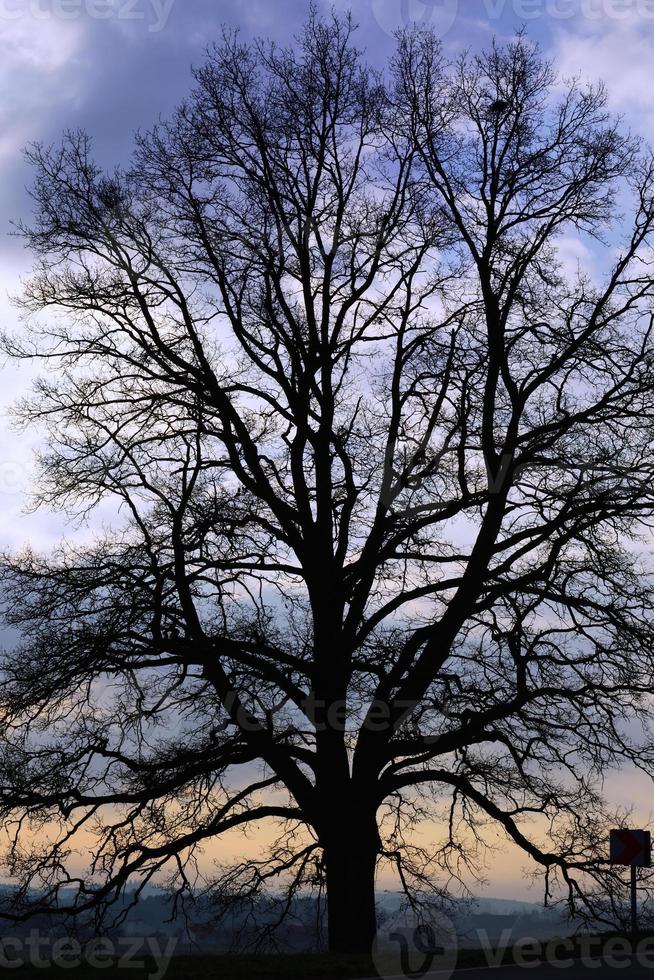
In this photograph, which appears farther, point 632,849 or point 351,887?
point 351,887

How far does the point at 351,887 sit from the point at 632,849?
3.92 m

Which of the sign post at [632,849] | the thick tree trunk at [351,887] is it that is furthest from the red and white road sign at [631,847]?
the thick tree trunk at [351,887]

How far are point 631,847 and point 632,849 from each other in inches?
1.4

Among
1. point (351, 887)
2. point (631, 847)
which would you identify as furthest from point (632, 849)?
point (351, 887)

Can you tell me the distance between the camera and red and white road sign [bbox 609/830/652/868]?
15922 millimetres

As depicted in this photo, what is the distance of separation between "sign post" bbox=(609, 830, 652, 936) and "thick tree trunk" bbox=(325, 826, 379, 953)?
11.2 feet

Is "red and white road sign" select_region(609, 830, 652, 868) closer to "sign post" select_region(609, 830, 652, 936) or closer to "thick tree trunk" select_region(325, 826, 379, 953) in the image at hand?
"sign post" select_region(609, 830, 652, 936)

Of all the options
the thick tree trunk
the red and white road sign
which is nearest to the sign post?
the red and white road sign

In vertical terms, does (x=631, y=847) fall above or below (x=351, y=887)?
above

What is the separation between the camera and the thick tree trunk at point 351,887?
1653 centimetres

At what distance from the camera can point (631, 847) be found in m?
16.0

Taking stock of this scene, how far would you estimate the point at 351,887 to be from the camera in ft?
54.9

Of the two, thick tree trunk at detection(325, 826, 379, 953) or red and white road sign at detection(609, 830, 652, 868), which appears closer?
red and white road sign at detection(609, 830, 652, 868)

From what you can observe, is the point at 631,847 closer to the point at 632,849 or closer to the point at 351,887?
the point at 632,849
